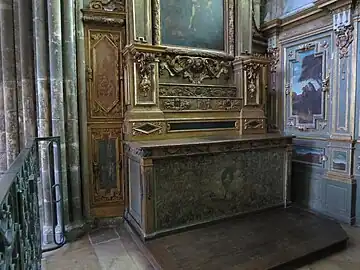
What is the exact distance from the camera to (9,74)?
3020mm

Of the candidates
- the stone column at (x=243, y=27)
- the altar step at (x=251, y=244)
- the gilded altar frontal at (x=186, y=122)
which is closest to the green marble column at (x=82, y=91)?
the gilded altar frontal at (x=186, y=122)

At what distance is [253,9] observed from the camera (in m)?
4.42

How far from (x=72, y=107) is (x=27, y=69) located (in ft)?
2.05

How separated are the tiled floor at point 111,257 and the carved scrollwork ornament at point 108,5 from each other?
279 centimetres

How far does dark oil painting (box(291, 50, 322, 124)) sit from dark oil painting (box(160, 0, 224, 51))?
1.24m

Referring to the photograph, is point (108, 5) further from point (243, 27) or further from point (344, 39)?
point (344, 39)

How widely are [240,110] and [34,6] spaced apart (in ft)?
9.72

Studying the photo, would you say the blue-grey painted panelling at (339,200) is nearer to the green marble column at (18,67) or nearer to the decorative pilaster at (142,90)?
the decorative pilaster at (142,90)

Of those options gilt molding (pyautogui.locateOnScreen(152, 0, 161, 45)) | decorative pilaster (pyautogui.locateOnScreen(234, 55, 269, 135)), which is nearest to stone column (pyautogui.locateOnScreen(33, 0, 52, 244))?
gilt molding (pyautogui.locateOnScreen(152, 0, 161, 45))

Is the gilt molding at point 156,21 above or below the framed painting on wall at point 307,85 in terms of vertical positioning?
above

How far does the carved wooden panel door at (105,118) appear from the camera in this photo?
11.1ft

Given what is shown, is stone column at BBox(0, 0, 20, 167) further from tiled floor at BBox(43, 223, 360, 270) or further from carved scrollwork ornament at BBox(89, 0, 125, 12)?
tiled floor at BBox(43, 223, 360, 270)

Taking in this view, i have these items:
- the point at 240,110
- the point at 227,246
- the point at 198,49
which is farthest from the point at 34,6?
the point at 227,246

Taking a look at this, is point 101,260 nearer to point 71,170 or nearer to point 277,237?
point 71,170
